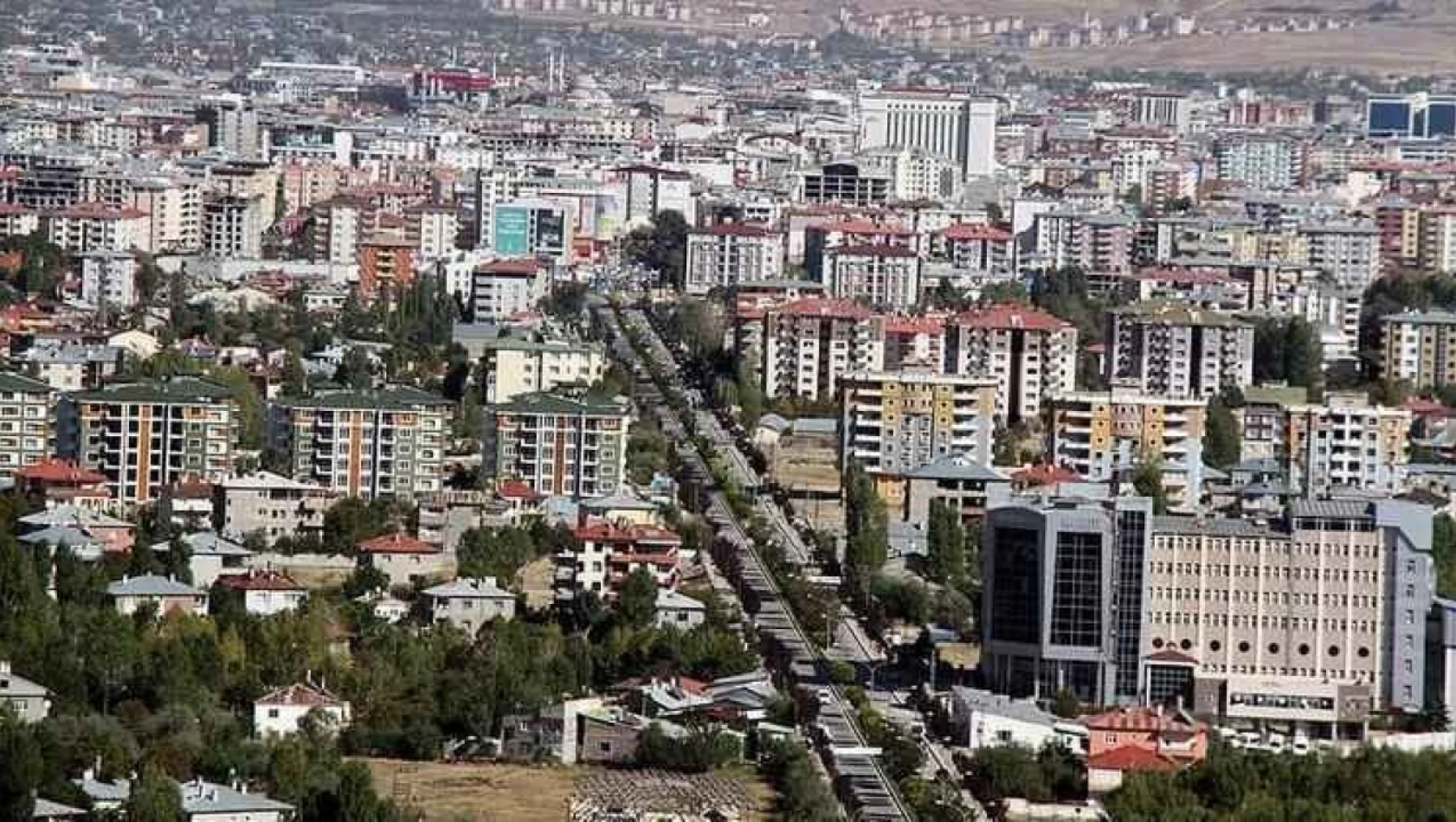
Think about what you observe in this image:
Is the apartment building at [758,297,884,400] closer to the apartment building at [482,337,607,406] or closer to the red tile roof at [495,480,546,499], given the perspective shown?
the apartment building at [482,337,607,406]

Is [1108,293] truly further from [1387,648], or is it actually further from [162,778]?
[162,778]

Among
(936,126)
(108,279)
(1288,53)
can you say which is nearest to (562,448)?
(108,279)

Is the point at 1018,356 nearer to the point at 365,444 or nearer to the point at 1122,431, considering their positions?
→ the point at 1122,431

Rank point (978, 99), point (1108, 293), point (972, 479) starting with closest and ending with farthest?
point (972, 479) < point (1108, 293) < point (978, 99)

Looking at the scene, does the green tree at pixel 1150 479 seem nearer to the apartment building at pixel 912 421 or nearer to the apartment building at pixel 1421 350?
the apartment building at pixel 912 421

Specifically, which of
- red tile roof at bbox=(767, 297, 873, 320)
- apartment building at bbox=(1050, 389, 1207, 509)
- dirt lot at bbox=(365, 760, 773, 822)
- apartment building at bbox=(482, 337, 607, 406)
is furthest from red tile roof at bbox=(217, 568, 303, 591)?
red tile roof at bbox=(767, 297, 873, 320)

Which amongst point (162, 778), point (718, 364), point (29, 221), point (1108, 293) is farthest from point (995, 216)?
point (162, 778)
